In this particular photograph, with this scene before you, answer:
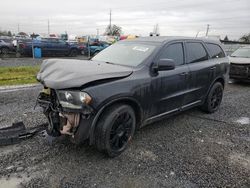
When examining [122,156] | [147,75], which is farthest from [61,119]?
[147,75]

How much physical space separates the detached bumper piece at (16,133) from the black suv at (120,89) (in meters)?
0.65

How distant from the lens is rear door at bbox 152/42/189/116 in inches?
168

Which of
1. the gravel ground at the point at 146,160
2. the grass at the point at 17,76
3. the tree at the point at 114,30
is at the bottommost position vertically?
the gravel ground at the point at 146,160

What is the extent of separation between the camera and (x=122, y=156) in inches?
151

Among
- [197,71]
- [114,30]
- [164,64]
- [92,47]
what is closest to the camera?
[164,64]

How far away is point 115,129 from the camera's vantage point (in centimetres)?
371

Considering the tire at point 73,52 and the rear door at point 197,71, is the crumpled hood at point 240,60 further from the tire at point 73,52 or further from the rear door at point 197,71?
the tire at point 73,52

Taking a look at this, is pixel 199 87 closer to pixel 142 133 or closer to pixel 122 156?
pixel 142 133

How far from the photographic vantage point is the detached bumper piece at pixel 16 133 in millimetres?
3971

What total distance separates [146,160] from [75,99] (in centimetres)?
138

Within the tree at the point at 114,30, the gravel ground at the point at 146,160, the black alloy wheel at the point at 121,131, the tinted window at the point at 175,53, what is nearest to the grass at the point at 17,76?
the gravel ground at the point at 146,160

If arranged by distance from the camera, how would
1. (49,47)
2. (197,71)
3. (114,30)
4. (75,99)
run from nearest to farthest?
1. (75,99)
2. (197,71)
3. (49,47)
4. (114,30)

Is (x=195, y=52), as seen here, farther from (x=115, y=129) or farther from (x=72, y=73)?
(x=72, y=73)

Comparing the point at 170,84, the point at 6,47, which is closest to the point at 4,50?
the point at 6,47
